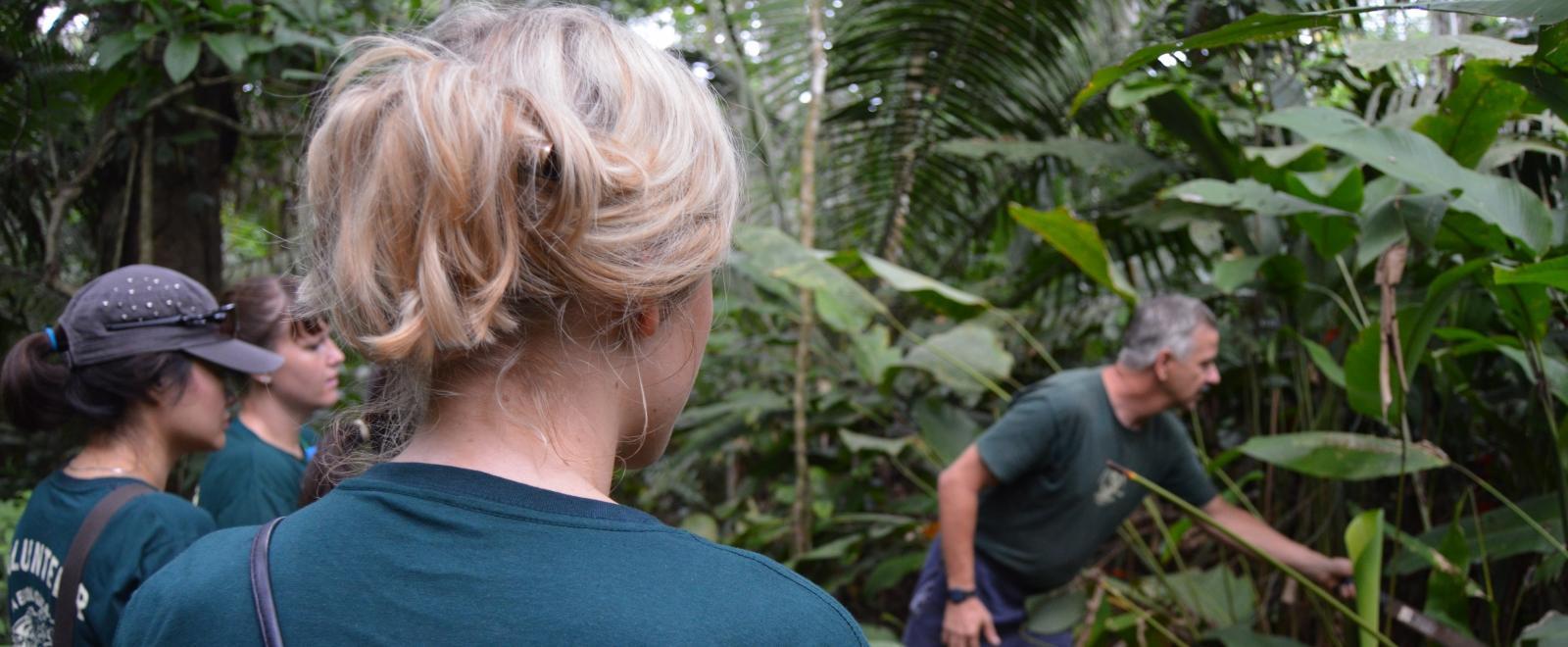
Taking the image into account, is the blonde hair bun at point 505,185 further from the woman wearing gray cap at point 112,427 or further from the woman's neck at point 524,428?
the woman wearing gray cap at point 112,427

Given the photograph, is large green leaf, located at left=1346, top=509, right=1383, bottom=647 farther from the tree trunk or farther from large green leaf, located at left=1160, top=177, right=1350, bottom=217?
the tree trunk

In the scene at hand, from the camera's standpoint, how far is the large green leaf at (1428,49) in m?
2.19

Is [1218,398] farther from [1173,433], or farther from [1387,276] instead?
[1387,276]

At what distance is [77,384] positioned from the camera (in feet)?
6.86

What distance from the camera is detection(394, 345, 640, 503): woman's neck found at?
87 cm

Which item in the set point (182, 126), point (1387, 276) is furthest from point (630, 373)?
point (182, 126)

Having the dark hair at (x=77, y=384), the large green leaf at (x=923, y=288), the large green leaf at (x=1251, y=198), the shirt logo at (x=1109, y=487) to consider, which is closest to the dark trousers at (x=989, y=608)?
the shirt logo at (x=1109, y=487)

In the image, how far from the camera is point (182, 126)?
13.2 feet

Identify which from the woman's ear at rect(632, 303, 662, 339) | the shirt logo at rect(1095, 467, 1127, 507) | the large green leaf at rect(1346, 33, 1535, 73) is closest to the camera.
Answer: the woman's ear at rect(632, 303, 662, 339)

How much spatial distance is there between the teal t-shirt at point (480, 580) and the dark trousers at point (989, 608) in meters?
2.85

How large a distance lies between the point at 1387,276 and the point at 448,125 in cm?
229

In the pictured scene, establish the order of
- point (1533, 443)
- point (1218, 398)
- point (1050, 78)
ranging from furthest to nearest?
point (1050, 78) → point (1218, 398) → point (1533, 443)

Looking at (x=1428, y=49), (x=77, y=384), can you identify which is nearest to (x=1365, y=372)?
(x=1428, y=49)

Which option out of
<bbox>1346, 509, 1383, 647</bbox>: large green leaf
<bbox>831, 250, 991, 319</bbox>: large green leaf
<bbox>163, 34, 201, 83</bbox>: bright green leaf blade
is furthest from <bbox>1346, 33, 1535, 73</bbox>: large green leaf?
<bbox>163, 34, 201, 83</bbox>: bright green leaf blade
